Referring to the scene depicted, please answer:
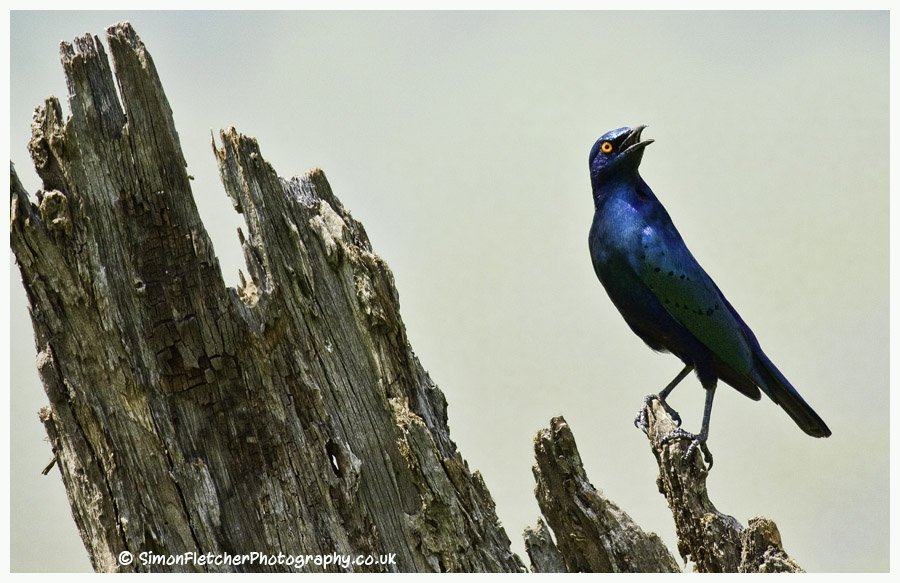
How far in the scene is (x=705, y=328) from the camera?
18.1 feet

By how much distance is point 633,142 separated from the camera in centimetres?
559

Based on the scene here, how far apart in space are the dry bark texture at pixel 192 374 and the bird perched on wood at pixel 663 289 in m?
1.74

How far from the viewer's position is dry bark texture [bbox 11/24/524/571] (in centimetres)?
420

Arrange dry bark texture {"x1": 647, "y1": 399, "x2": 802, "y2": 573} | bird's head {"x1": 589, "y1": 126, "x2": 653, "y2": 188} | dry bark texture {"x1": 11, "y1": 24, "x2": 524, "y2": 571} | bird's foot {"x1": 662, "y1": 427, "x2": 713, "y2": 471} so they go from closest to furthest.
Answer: dry bark texture {"x1": 11, "y1": 24, "x2": 524, "y2": 571} → dry bark texture {"x1": 647, "y1": 399, "x2": 802, "y2": 573} → bird's foot {"x1": 662, "y1": 427, "x2": 713, "y2": 471} → bird's head {"x1": 589, "y1": 126, "x2": 653, "y2": 188}

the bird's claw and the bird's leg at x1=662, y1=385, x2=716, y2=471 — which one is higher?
the bird's claw

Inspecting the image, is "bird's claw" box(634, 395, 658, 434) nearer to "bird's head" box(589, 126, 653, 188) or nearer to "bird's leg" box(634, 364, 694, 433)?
"bird's leg" box(634, 364, 694, 433)

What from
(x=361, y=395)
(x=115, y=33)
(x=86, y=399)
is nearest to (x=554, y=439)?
(x=361, y=395)

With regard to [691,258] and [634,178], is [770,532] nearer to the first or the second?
[691,258]

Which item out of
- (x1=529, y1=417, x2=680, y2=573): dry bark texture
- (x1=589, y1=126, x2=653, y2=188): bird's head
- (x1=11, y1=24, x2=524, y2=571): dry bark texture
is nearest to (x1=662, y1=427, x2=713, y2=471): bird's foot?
(x1=529, y1=417, x2=680, y2=573): dry bark texture

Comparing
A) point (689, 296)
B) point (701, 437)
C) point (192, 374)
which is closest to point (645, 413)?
point (701, 437)

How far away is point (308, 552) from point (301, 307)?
4.10 ft

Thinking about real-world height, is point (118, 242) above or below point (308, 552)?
above

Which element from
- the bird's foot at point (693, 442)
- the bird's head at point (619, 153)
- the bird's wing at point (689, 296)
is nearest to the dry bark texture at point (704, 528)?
the bird's foot at point (693, 442)

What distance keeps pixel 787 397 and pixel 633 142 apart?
192 cm
